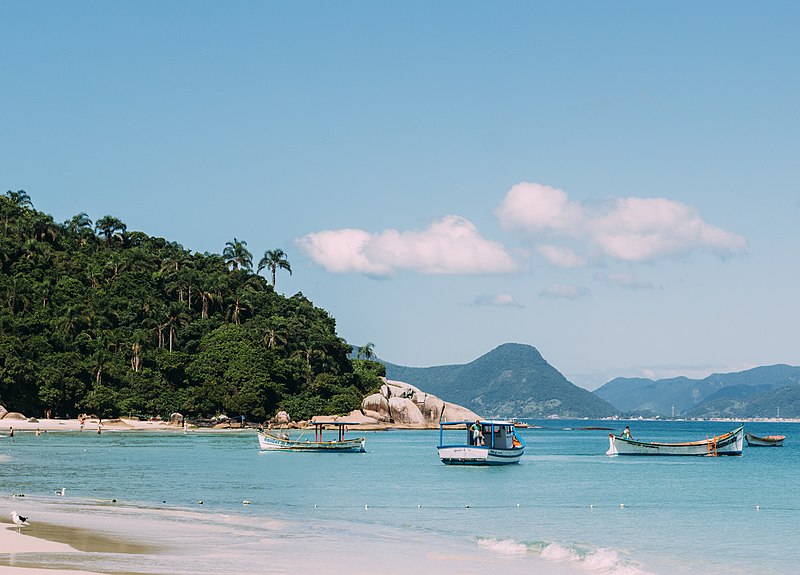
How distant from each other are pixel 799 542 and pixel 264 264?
159m

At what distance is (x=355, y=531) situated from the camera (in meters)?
36.2

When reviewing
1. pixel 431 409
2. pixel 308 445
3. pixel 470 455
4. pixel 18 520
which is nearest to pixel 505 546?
pixel 18 520

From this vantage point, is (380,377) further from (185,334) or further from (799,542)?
(799,542)

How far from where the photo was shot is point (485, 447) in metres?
76.6

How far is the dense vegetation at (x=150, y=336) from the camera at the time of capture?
447ft

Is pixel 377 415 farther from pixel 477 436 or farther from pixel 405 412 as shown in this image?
pixel 477 436

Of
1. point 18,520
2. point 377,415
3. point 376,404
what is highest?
point 376,404

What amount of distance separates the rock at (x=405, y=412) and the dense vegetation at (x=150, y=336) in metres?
6.65

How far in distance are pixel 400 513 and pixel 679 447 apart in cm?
6315

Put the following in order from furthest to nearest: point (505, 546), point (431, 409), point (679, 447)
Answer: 1. point (431, 409)
2. point (679, 447)
3. point (505, 546)

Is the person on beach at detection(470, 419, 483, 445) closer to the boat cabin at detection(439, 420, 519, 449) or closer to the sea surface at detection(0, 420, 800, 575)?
the boat cabin at detection(439, 420, 519, 449)

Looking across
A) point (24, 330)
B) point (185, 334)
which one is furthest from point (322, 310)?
point (24, 330)

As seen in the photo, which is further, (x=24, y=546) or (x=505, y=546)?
(x=505, y=546)

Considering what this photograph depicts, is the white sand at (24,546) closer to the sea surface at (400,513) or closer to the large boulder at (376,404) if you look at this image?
the sea surface at (400,513)
